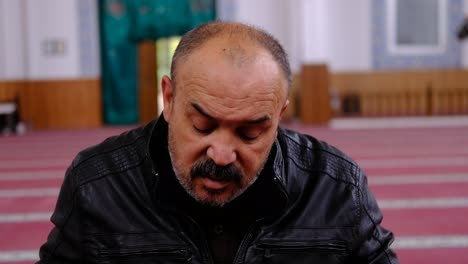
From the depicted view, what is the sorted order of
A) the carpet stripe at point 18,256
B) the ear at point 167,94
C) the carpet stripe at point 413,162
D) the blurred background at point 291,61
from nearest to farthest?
1. the ear at point 167,94
2. the carpet stripe at point 18,256
3. the carpet stripe at point 413,162
4. the blurred background at point 291,61

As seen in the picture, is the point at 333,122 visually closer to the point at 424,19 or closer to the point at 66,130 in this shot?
the point at 424,19

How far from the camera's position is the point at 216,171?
4.65 feet

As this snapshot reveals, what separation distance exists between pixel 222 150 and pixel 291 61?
753 cm

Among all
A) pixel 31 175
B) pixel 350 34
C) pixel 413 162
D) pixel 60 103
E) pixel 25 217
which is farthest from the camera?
pixel 350 34

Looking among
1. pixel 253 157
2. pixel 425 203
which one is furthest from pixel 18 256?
pixel 425 203

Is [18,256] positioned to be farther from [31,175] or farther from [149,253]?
[31,175]

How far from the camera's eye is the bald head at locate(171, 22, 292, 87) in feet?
4.59

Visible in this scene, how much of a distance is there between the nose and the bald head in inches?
6.7

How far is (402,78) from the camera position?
11.6m

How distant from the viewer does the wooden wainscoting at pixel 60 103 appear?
1070 centimetres

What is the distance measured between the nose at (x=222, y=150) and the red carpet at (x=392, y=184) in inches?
64.8

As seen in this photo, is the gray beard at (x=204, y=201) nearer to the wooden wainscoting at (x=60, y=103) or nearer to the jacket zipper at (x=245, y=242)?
the jacket zipper at (x=245, y=242)

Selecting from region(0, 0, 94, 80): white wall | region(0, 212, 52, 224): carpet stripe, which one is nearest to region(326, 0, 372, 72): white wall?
region(0, 0, 94, 80): white wall

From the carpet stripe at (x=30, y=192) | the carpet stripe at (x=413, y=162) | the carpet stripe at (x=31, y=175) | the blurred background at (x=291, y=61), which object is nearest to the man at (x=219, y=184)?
→ the carpet stripe at (x=30, y=192)
